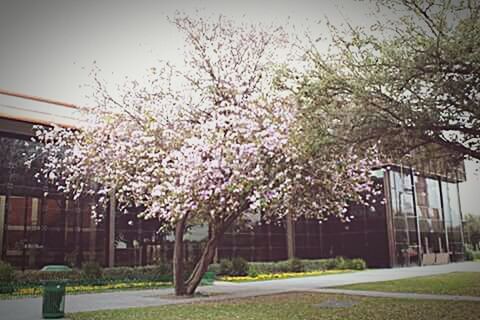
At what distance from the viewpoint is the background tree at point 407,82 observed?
6.94 metres

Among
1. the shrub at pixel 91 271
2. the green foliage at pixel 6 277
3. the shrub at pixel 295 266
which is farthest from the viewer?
the shrub at pixel 295 266

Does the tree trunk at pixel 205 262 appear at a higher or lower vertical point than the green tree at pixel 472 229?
lower

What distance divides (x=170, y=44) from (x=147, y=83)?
1071 mm

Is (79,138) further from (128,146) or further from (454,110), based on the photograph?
(454,110)

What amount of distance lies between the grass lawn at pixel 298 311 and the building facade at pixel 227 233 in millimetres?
2485

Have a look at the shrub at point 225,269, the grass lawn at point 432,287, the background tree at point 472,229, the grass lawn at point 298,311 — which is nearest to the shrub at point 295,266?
the shrub at point 225,269

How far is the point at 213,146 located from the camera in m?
8.98

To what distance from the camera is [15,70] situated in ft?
29.0

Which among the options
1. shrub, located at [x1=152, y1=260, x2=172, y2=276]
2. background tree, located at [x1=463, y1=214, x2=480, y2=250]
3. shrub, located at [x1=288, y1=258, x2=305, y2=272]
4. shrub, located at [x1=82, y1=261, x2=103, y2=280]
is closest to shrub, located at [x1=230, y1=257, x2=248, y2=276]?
shrub, located at [x1=152, y1=260, x2=172, y2=276]

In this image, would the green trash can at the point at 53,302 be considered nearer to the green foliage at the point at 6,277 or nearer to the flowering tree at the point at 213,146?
the flowering tree at the point at 213,146

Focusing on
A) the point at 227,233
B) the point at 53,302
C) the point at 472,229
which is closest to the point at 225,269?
the point at 227,233

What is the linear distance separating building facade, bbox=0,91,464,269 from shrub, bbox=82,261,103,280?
1.22 m

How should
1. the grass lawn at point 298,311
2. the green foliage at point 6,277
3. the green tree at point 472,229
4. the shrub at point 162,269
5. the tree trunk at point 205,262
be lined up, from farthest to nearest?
the green tree at point 472,229 < the shrub at point 162,269 < the green foliage at point 6,277 < the tree trunk at point 205,262 < the grass lawn at point 298,311

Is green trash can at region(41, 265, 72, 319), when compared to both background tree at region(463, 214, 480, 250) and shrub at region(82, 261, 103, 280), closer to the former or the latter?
shrub at region(82, 261, 103, 280)
